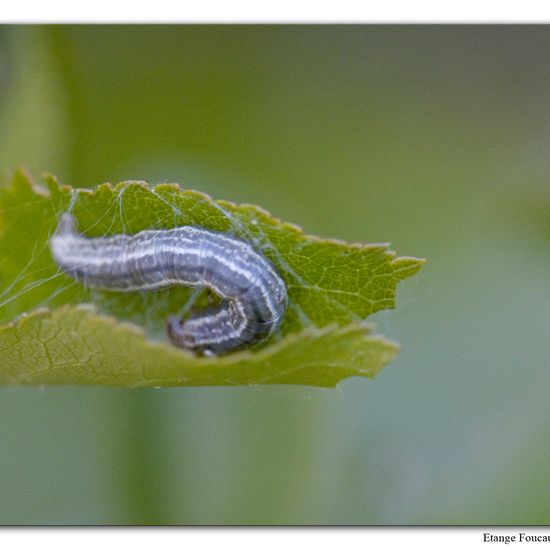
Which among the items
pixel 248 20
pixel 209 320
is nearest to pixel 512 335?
pixel 209 320

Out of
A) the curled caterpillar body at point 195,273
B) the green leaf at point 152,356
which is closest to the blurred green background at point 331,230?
the curled caterpillar body at point 195,273

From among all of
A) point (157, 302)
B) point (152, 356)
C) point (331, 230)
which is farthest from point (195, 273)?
point (331, 230)

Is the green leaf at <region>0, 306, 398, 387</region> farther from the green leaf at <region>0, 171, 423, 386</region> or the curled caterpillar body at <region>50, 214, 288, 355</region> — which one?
the curled caterpillar body at <region>50, 214, 288, 355</region>

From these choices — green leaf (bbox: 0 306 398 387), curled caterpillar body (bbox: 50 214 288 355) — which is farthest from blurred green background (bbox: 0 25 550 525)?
green leaf (bbox: 0 306 398 387)

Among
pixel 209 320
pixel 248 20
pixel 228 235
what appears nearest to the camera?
pixel 228 235

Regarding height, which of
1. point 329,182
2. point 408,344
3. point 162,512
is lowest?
point 162,512

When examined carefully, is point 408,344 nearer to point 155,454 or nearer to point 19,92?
point 155,454
